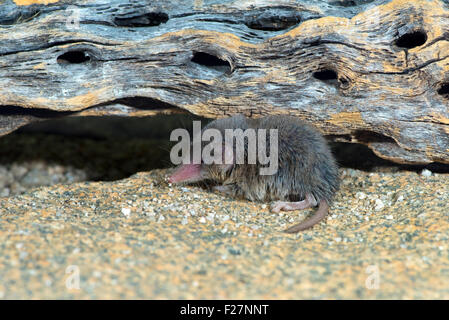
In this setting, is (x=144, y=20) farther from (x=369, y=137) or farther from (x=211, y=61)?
(x=369, y=137)

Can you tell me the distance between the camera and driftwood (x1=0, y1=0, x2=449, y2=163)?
13.0 ft

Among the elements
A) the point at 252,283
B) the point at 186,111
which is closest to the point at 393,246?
the point at 252,283

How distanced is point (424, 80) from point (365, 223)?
4.58 ft

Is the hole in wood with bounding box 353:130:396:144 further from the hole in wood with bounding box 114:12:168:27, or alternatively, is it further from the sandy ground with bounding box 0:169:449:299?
the hole in wood with bounding box 114:12:168:27

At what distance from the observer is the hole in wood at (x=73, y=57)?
4.17 m

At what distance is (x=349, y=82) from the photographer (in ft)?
13.4

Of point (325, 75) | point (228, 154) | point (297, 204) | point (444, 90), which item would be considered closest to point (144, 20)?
point (228, 154)

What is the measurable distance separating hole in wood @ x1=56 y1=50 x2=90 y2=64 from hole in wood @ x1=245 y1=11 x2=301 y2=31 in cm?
157

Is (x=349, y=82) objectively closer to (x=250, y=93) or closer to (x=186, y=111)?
(x=250, y=93)

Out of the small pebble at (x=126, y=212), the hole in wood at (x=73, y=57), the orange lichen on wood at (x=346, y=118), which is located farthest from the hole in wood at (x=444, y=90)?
the hole in wood at (x=73, y=57)

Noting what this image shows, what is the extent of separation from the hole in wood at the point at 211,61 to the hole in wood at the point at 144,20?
452 millimetres

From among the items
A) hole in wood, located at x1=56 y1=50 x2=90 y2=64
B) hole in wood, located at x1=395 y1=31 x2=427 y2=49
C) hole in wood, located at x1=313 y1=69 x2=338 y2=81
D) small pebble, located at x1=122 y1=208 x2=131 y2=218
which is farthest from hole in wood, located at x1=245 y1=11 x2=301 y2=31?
small pebble, located at x1=122 y1=208 x2=131 y2=218

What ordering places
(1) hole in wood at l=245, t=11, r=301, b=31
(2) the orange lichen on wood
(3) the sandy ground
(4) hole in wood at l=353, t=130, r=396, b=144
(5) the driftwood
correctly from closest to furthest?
(3) the sandy ground < (5) the driftwood < (1) hole in wood at l=245, t=11, r=301, b=31 < (2) the orange lichen on wood < (4) hole in wood at l=353, t=130, r=396, b=144

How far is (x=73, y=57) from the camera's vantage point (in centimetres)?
427
